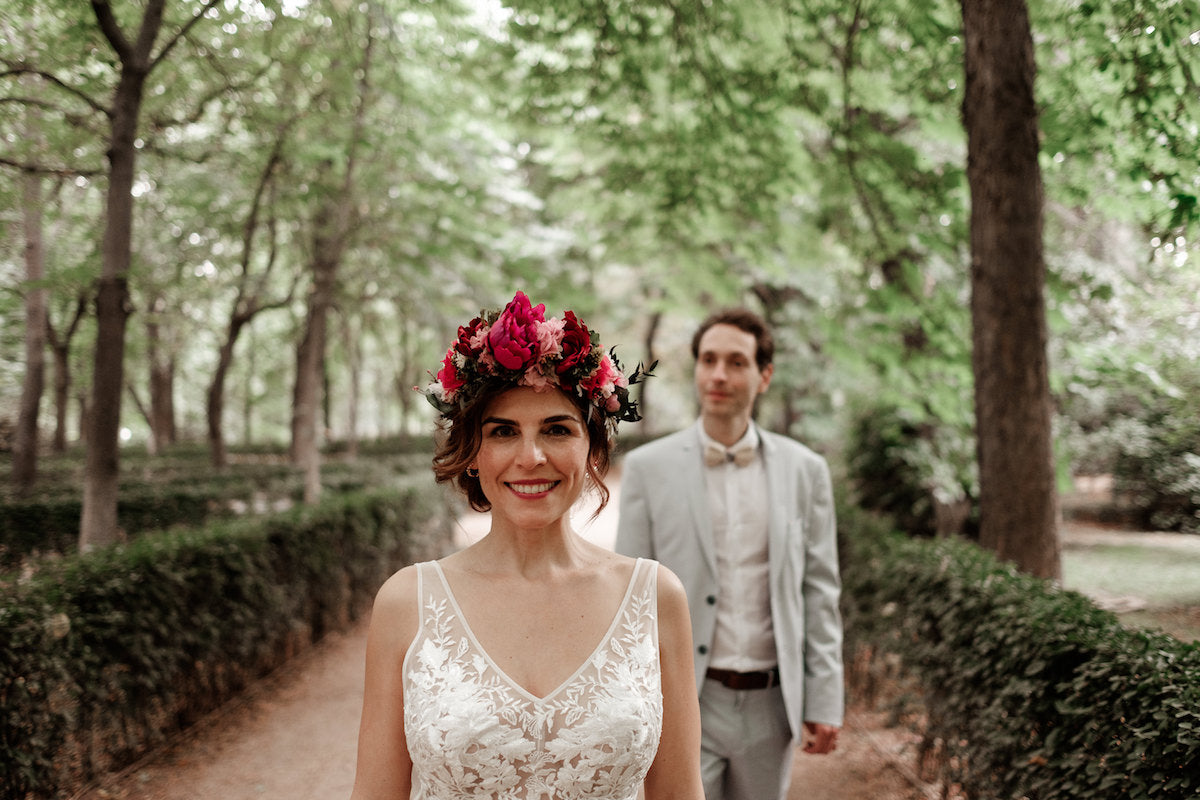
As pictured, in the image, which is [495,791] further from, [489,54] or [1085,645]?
[489,54]

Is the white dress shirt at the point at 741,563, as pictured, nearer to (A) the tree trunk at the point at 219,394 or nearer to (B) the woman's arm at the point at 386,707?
(B) the woman's arm at the point at 386,707

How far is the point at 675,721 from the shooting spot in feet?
6.79

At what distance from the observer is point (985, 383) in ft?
16.1

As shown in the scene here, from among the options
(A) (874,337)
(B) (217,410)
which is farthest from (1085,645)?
(B) (217,410)

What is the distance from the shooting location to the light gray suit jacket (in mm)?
3168

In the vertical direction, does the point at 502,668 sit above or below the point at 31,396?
below

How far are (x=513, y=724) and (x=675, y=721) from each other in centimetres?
46

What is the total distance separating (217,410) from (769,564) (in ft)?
52.3

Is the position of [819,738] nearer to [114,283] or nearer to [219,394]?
[114,283]

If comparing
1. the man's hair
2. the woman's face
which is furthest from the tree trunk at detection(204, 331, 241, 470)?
the woman's face

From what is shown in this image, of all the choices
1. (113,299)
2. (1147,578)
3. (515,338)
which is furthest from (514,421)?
(1147,578)

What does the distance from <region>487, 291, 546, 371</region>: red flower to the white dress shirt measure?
5.31ft

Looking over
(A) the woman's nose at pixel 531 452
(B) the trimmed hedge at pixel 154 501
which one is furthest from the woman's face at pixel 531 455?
(B) the trimmed hedge at pixel 154 501

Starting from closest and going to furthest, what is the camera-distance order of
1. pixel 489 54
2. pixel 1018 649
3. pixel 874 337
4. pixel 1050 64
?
pixel 1018 649 → pixel 1050 64 → pixel 874 337 → pixel 489 54
